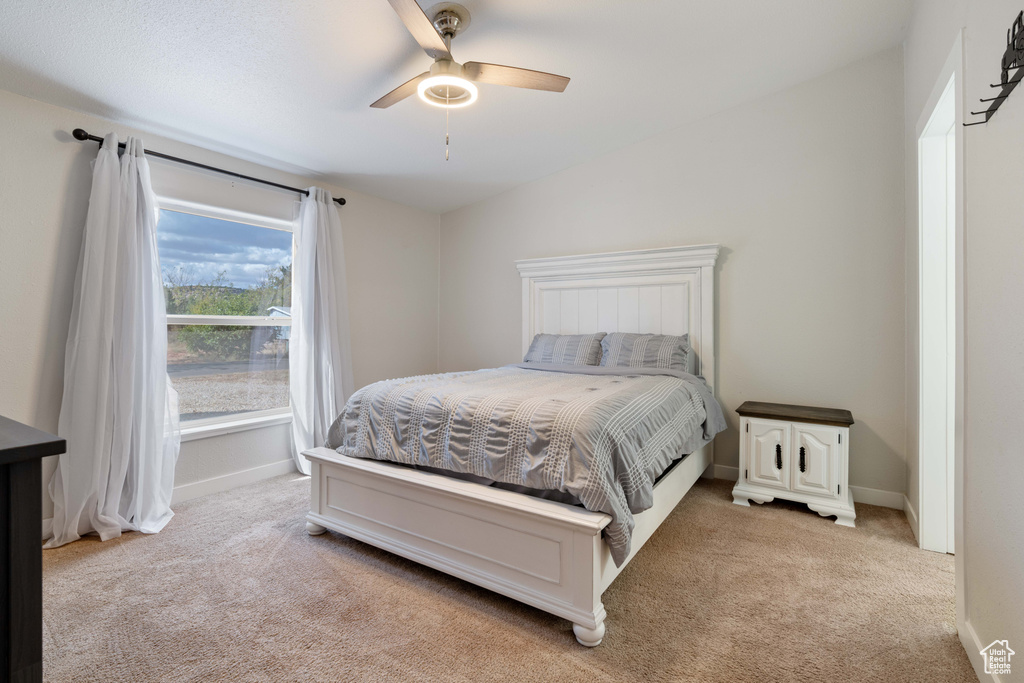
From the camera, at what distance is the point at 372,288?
4188mm

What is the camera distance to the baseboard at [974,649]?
4.60 ft

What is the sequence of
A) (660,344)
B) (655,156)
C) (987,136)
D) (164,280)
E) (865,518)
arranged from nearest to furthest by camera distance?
1. (987,136)
2. (865,518)
3. (164,280)
4. (660,344)
5. (655,156)

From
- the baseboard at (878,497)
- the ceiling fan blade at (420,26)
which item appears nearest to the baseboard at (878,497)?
the baseboard at (878,497)

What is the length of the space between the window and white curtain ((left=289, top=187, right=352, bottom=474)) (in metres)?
0.14

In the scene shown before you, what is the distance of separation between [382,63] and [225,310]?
1936 mm

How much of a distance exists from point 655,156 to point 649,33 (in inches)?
51.2

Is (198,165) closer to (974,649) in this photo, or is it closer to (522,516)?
(522,516)

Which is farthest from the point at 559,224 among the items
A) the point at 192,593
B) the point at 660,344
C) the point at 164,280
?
the point at 192,593

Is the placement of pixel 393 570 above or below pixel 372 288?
below

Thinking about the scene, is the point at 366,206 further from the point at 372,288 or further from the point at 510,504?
the point at 510,504

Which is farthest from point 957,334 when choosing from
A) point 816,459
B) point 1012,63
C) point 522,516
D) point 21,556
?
point 21,556

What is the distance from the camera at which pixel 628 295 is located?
148 inches

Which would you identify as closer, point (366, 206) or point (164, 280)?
point (164, 280)

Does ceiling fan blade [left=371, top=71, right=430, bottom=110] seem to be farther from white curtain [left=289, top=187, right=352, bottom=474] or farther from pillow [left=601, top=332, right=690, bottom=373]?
pillow [left=601, top=332, right=690, bottom=373]
